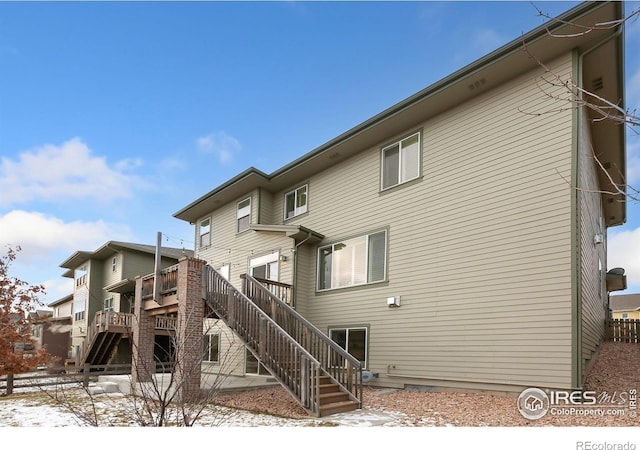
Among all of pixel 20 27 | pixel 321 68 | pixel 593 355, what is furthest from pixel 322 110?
pixel 593 355

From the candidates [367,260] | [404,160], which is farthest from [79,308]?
[404,160]

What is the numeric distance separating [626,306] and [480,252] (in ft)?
150

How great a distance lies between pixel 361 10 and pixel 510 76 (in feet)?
13.1

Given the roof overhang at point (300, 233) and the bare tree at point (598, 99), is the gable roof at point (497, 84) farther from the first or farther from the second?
the roof overhang at point (300, 233)

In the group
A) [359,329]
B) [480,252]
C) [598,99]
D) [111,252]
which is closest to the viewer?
[598,99]

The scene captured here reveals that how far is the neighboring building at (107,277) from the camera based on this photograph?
1076 inches

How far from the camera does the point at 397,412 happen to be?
8195 mm

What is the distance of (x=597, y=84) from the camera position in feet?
34.4

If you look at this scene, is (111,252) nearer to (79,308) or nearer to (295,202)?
(79,308)

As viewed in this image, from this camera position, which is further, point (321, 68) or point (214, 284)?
point (321, 68)

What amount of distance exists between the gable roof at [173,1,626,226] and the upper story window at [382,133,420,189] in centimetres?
38

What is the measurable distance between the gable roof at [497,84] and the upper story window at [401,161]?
1.24 feet

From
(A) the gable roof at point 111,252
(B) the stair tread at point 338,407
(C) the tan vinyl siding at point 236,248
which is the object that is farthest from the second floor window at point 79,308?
(B) the stair tread at point 338,407

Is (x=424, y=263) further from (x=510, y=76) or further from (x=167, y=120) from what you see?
(x=167, y=120)
